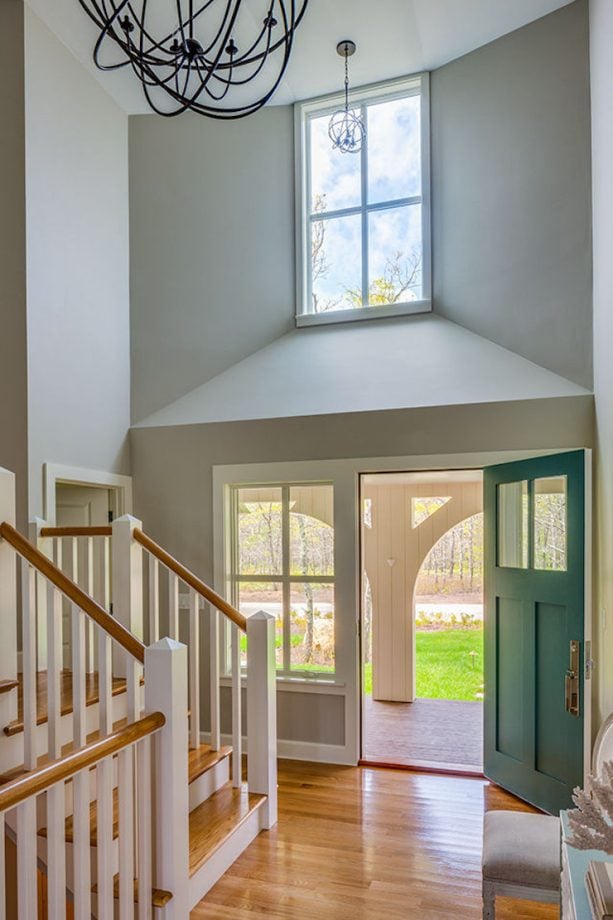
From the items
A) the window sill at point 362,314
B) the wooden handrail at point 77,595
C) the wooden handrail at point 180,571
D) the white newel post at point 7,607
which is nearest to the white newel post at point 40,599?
the wooden handrail at point 180,571

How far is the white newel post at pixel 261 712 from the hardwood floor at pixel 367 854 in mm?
244

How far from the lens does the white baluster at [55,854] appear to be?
5.69ft

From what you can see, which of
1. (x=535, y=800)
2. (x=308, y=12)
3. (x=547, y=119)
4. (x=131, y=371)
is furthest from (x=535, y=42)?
(x=535, y=800)

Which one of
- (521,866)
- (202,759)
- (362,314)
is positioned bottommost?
(202,759)

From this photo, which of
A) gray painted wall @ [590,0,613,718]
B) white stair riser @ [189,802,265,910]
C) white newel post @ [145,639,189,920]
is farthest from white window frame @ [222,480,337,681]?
white newel post @ [145,639,189,920]

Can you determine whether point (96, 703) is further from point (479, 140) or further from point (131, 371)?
point (479, 140)

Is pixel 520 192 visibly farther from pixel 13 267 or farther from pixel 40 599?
pixel 40 599

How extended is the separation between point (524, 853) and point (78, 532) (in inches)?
102

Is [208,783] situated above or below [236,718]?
below

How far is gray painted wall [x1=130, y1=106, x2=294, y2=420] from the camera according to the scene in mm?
4746

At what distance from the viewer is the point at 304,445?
14.1ft

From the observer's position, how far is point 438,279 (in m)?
4.57

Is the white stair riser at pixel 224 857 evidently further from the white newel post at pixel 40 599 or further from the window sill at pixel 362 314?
the window sill at pixel 362 314

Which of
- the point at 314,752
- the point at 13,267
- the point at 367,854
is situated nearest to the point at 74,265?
the point at 13,267
